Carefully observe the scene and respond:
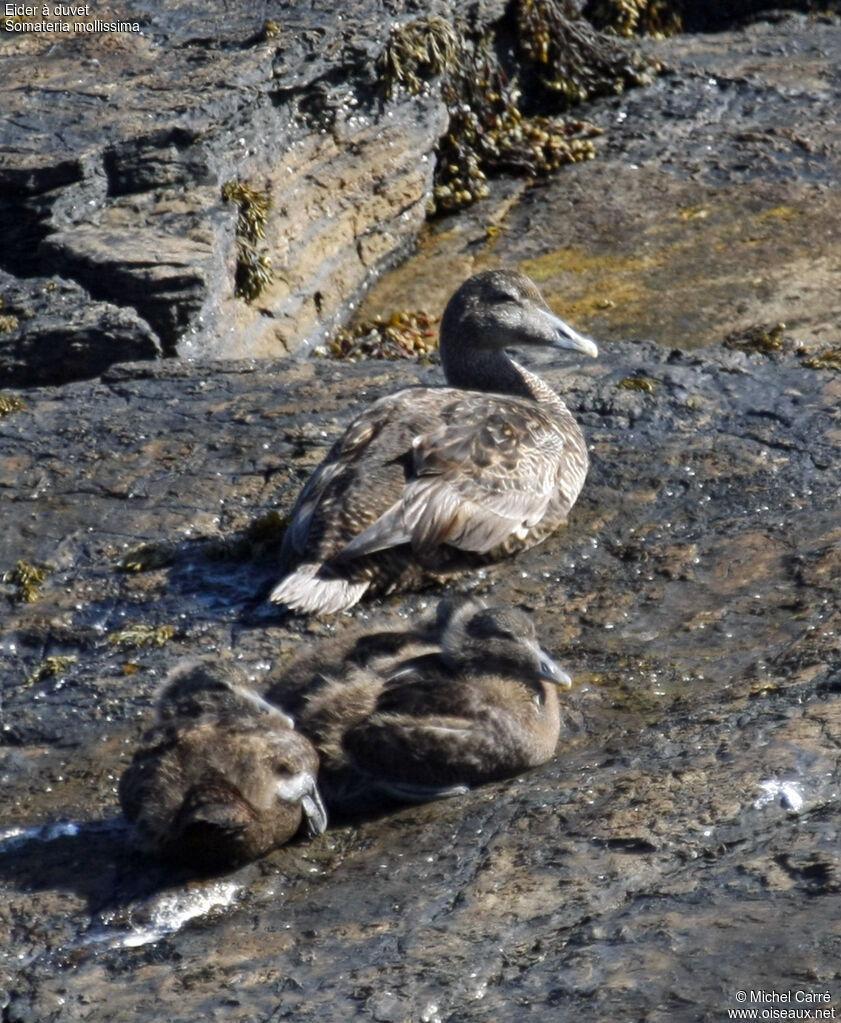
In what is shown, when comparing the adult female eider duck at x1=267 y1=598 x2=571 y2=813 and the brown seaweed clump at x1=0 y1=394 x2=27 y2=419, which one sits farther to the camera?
the brown seaweed clump at x1=0 y1=394 x2=27 y2=419

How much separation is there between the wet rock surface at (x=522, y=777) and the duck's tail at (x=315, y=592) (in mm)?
114

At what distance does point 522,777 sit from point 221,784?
1092 millimetres

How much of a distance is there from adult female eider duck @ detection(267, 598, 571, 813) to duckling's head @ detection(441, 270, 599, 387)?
2959 mm

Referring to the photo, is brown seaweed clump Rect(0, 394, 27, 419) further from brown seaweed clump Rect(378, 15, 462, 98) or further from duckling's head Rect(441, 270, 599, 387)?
brown seaweed clump Rect(378, 15, 462, 98)

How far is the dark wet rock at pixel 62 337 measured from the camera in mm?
9188

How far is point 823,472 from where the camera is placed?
25.3ft

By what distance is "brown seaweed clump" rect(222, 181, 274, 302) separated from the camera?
10523 mm

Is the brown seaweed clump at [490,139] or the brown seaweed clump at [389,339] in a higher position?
the brown seaweed clump at [490,139]

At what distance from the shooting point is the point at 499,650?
5617 mm

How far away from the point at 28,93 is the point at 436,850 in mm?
7273

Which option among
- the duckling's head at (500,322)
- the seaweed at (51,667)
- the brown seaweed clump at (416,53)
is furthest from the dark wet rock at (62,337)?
the brown seaweed clump at (416,53)

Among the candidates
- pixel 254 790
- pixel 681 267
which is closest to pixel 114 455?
pixel 254 790

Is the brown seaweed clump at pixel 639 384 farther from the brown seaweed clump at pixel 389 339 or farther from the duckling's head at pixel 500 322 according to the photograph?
the brown seaweed clump at pixel 389 339

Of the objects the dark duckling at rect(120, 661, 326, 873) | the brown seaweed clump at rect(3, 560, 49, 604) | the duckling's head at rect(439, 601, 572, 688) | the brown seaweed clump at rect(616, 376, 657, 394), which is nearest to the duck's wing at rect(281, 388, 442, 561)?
the brown seaweed clump at rect(3, 560, 49, 604)
